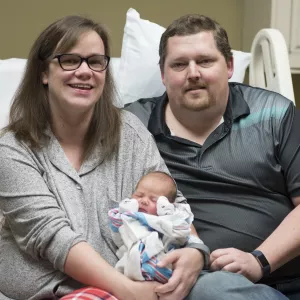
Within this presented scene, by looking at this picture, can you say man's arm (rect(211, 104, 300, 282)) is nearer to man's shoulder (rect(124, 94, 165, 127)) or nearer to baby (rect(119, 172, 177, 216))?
baby (rect(119, 172, 177, 216))

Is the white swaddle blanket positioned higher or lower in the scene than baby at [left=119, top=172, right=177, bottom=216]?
lower

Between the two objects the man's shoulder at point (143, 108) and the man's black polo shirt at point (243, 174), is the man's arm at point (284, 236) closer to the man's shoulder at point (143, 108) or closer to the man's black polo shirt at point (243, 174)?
the man's black polo shirt at point (243, 174)

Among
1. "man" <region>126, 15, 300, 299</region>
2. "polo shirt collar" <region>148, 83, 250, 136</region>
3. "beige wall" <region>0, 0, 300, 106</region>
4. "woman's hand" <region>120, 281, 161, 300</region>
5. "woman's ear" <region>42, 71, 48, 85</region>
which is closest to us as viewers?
"woman's hand" <region>120, 281, 161, 300</region>

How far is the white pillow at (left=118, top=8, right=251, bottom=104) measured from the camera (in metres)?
2.19

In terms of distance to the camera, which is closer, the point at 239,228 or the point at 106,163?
the point at 106,163

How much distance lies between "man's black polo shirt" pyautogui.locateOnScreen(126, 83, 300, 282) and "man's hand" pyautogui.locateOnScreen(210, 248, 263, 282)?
17cm

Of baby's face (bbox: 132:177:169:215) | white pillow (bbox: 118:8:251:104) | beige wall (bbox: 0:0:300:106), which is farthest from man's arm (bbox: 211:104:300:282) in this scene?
beige wall (bbox: 0:0:300:106)

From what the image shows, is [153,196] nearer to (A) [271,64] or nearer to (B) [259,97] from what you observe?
(B) [259,97]

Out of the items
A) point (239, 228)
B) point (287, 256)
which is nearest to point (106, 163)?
point (239, 228)

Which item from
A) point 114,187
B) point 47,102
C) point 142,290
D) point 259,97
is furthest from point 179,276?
point 259,97

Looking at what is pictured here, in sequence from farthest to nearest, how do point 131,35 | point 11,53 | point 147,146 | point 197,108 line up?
point 11,53
point 131,35
point 197,108
point 147,146

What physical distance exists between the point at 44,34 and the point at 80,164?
394 mm

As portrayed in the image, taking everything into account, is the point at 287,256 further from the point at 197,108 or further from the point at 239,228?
the point at 197,108

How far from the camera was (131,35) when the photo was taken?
2275 millimetres
